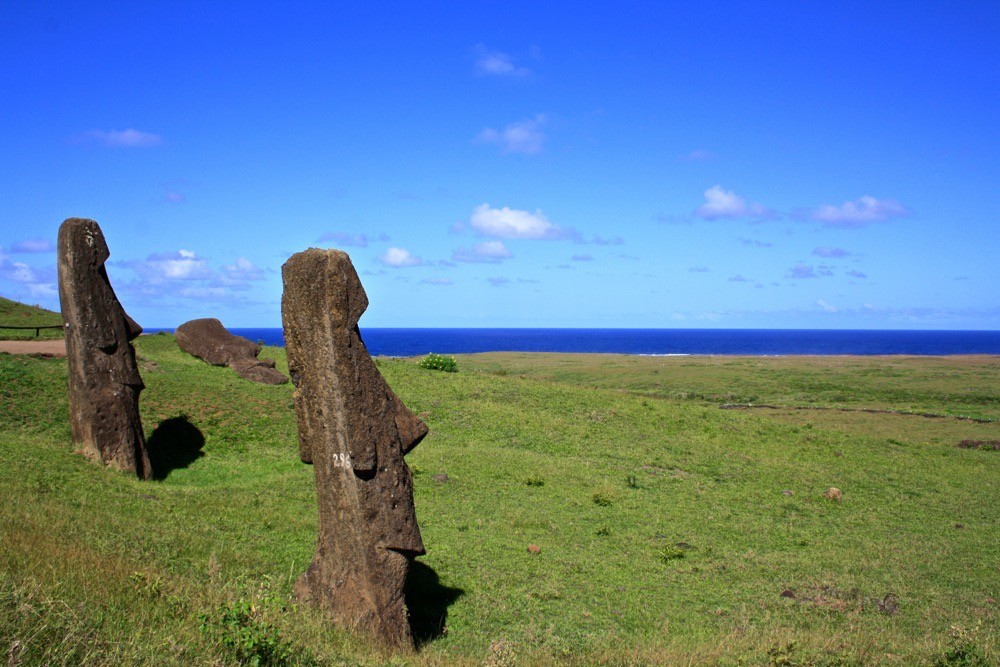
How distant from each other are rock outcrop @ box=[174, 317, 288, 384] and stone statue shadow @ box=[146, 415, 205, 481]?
814cm

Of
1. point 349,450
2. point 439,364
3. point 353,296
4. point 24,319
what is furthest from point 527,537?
point 24,319

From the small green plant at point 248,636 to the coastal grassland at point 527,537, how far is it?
2cm

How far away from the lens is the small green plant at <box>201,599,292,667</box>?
6.61 m

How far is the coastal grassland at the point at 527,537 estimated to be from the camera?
25.7 ft

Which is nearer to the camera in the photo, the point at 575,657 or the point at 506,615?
the point at 575,657

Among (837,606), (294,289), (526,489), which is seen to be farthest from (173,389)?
(837,606)

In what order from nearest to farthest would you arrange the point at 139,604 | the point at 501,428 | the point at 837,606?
the point at 139,604 → the point at 837,606 → the point at 501,428

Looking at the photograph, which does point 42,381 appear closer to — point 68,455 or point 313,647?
point 68,455

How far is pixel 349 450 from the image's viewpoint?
934cm

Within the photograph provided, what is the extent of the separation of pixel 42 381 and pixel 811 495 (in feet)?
73.3

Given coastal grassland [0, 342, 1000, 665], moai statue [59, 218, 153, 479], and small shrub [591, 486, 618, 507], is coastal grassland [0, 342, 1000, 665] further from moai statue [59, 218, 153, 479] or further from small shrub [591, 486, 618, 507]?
moai statue [59, 218, 153, 479]

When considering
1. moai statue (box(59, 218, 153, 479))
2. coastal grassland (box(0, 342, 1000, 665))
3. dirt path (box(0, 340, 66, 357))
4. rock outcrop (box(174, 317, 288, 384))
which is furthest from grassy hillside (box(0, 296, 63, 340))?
moai statue (box(59, 218, 153, 479))

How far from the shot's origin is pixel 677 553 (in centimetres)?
1466

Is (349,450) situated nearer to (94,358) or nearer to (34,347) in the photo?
(94,358)
